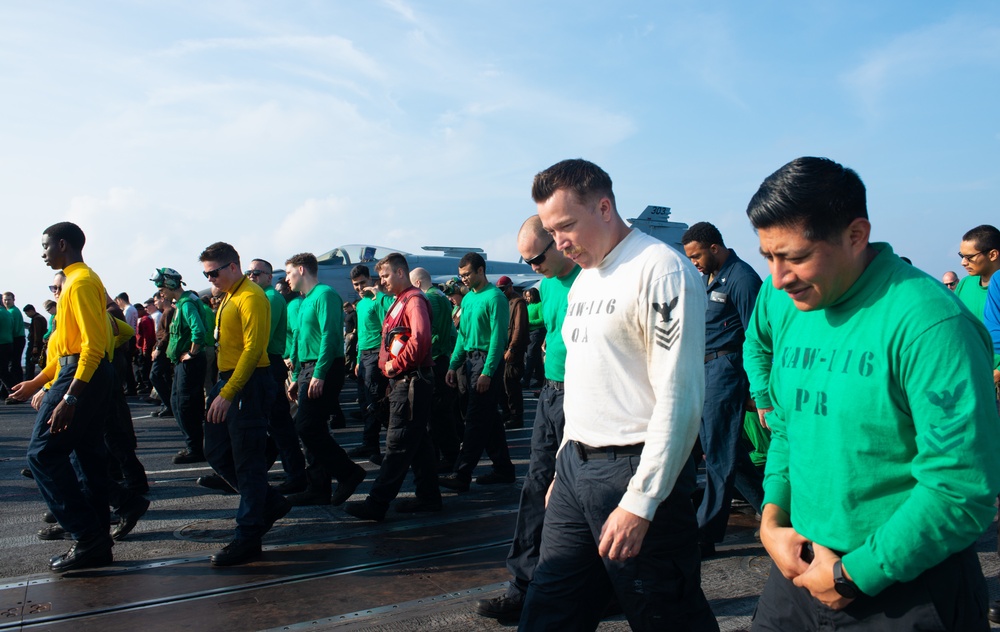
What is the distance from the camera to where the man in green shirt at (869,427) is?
1539 millimetres

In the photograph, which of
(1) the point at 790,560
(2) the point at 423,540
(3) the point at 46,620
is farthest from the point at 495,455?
(1) the point at 790,560

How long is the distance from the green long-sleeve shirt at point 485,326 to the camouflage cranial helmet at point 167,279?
13.4 ft

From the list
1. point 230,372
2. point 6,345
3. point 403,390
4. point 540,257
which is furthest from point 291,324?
point 6,345

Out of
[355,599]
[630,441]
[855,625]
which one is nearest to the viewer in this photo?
[855,625]

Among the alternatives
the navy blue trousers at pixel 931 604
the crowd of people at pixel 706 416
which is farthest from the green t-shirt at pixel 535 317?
the navy blue trousers at pixel 931 604

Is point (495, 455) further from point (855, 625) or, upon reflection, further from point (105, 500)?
point (855, 625)

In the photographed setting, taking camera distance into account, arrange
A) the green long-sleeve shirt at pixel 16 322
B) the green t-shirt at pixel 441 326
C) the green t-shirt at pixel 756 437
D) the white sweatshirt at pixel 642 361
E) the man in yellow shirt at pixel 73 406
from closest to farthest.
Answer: the white sweatshirt at pixel 642 361 → the man in yellow shirt at pixel 73 406 → the green t-shirt at pixel 756 437 → the green t-shirt at pixel 441 326 → the green long-sleeve shirt at pixel 16 322

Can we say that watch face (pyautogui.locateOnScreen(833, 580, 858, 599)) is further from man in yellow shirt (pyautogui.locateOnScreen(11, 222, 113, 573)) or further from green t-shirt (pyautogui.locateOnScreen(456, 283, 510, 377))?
green t-shirt (pyautogui.locateOnScreen(456, 283, 510, 377))

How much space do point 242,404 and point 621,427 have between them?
330 centimetres

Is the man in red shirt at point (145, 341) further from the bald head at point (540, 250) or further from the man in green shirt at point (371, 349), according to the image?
the bald head at point (540, 250)

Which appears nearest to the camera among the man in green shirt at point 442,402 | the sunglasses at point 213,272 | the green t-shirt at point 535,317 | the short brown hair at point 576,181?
the short brown hair at point 576,181

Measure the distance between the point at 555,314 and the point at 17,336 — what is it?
13973 mm

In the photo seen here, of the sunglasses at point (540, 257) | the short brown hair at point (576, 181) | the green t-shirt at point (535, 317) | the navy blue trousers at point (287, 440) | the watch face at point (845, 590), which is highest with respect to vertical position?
the short brown hair at point (576, 181)

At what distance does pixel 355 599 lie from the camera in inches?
166
